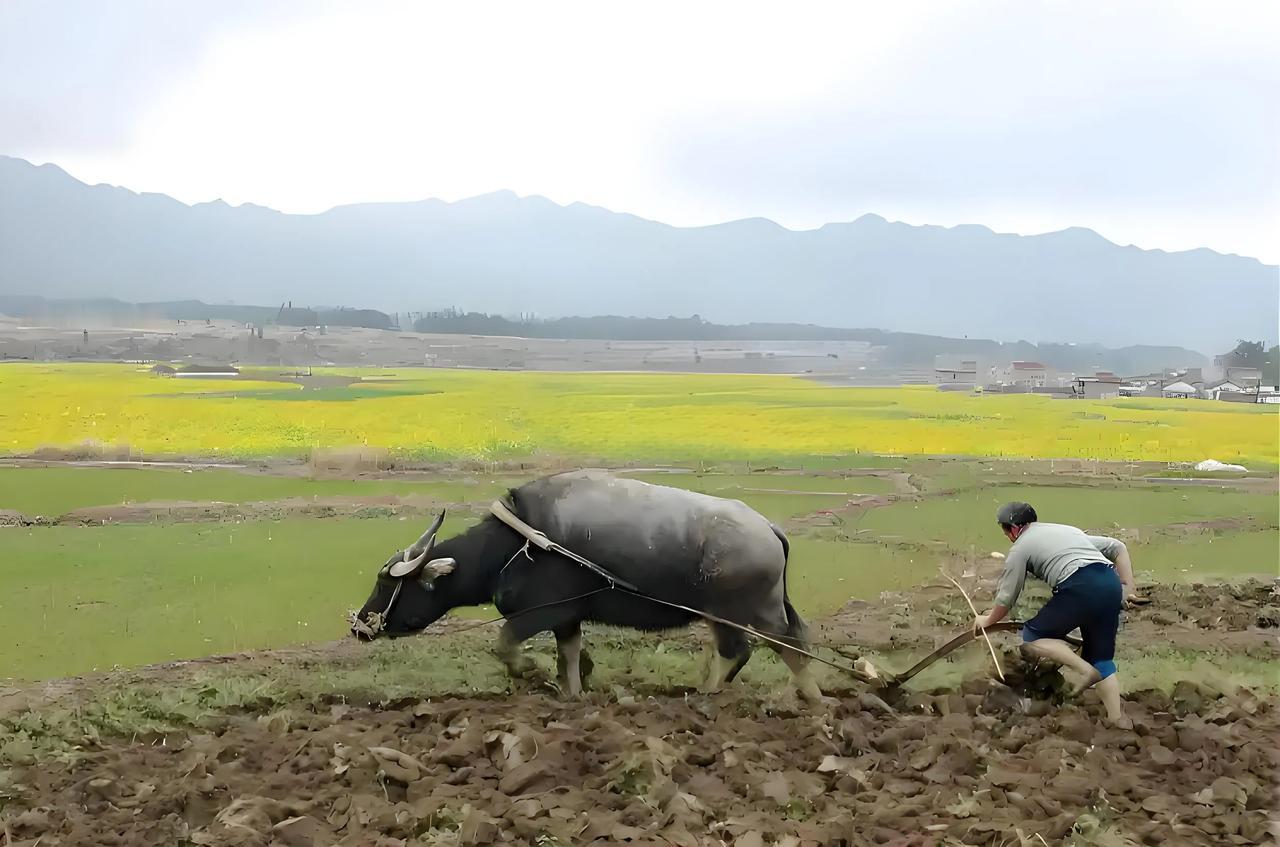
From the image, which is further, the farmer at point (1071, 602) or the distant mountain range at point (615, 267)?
→ the distant mountain range at point (615, 267)

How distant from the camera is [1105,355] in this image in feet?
43.2

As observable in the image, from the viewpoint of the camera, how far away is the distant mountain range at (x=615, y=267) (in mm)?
9727

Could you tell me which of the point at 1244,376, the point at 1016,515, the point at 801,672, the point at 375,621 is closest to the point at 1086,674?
the point at 1016,515

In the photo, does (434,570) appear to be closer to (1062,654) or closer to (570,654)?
(570,654)

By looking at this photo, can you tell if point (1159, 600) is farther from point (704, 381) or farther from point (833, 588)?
point (704, 381)

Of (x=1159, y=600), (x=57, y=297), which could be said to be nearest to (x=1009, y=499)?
(x=1159, y=600)

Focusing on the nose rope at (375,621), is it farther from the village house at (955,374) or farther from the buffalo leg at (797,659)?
the village house at (955,374)

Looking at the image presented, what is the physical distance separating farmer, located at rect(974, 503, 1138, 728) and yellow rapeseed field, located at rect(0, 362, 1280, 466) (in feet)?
20.0

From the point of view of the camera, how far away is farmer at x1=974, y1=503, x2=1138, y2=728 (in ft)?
12.7

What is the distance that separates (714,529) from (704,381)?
23.8 ft

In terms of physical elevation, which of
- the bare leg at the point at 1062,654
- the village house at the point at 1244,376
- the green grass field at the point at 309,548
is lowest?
the green grass field at the point at 309,548

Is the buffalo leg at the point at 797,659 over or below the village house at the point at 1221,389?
below

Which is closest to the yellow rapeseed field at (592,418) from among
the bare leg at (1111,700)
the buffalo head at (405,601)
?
the buffalo head at (405,601)

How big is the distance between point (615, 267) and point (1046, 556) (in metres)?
9.78
